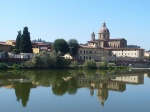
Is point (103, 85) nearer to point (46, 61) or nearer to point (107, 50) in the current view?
point (46, 61)

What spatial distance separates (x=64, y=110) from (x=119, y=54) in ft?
215

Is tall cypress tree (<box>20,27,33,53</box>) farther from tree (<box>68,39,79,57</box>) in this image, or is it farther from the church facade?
the church facade

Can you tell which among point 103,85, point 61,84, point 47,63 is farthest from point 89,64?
point 61,84

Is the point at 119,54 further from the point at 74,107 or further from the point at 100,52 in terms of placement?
the point at 74,107

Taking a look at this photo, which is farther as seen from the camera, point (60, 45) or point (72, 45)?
point (72, 45)

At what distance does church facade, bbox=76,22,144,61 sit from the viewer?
226 feet

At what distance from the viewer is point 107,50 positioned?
78.4 metres

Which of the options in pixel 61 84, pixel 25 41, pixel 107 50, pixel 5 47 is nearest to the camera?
pixel 61 84

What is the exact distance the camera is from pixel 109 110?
14.9 meters

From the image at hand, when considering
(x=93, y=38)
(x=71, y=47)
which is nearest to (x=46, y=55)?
(x=71, y=47)

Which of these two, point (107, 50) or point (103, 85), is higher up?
point (107, 50)

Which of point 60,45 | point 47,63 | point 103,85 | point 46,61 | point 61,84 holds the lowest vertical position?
point 103,85

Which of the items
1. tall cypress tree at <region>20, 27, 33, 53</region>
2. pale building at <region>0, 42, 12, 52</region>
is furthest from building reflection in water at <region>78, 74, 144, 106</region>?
pale building at <region>0, 42, 12, 52</region>

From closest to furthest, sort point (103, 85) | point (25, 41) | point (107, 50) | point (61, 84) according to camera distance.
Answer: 1. point (61, 84)
2. point (103, 85)
3. point (25, 41)
4. point (107, 50)
